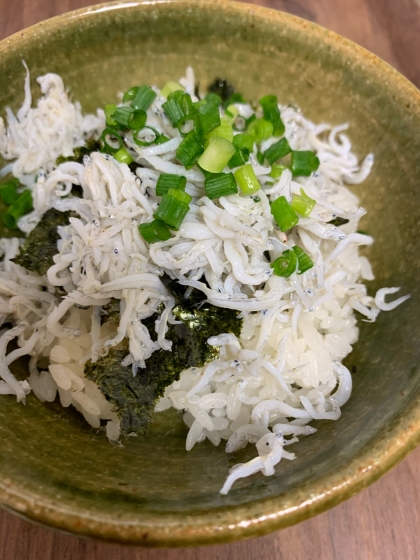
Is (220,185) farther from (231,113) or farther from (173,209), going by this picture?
(231,113)

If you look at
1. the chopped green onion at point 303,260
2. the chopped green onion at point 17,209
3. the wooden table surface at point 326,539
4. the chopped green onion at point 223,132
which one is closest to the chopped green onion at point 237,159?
the chopped green onion at point 223,132

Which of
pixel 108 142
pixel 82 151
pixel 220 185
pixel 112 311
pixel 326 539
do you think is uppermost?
pixel 220 185

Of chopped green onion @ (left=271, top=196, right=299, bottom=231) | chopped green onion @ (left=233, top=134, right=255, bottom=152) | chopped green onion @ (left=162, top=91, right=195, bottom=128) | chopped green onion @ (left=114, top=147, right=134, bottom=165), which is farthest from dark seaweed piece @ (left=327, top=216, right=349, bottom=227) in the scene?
chopped green onion @ (left=114, top=147, right=134, bottom=165)

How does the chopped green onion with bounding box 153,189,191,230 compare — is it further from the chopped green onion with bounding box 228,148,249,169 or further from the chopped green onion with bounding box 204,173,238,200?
the chopped green onion with bounding box 228,148,249,169

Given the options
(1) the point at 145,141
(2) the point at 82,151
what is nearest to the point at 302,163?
(1) the point at 145,141

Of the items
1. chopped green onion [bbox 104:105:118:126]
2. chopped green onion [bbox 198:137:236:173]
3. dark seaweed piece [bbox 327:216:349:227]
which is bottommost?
chopped green onion [bbox 104:105:118:126]

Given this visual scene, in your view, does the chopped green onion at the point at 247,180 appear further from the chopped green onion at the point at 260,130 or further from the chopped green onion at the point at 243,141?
the chopped green onion at the point at 260,130

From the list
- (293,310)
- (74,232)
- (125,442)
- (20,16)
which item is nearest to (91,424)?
(125,442)
